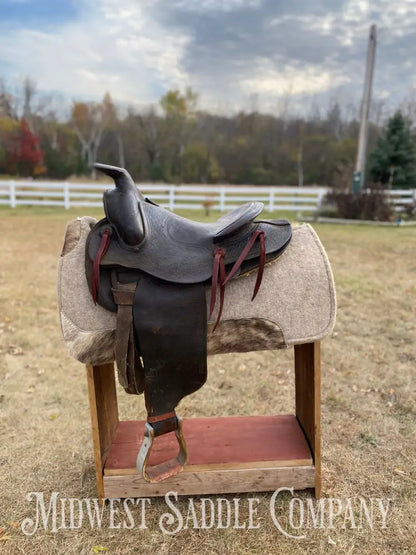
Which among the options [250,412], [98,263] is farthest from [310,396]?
[98,263]

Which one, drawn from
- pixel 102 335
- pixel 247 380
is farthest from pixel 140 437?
pixel 247 380

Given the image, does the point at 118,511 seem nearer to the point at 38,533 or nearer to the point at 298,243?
the point at 38,533

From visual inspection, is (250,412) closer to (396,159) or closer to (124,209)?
(124,209)

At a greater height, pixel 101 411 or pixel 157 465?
pixel 101 411

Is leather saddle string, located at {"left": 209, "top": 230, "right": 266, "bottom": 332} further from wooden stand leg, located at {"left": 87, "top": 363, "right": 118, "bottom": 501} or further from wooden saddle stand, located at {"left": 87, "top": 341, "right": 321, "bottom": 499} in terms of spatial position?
wooden stand leg, located at {"left": 87, "top": 363, "right": 118, "bottom": 501}

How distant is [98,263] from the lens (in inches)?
54.8

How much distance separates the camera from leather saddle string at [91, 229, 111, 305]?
1394mm

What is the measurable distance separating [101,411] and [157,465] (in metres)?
0.32

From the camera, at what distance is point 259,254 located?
56.9 inches

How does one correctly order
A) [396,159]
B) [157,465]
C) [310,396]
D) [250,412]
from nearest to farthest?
[157,465] < [310,396] < [250,412] < [396,159]

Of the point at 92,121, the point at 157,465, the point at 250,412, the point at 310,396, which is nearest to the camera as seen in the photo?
the point at 157,465

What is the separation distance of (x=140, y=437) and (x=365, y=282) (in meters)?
3.63

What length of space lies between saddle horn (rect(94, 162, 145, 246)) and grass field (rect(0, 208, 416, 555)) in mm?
1124

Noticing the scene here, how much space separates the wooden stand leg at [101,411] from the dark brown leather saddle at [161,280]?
7.1 inches
